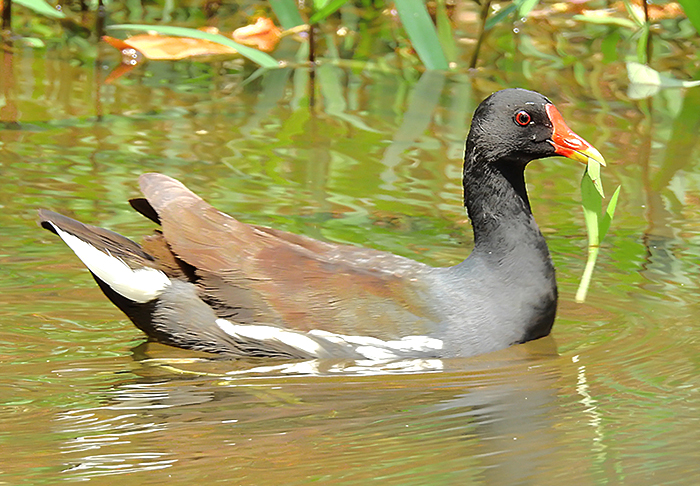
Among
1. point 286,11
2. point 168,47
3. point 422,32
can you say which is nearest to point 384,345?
point 422,32

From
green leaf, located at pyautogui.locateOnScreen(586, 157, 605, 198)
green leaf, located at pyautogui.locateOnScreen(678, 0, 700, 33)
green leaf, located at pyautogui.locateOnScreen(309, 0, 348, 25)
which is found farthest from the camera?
green leaf, located at pyautogui.locateOnScreen(309, 0, 348, 25)

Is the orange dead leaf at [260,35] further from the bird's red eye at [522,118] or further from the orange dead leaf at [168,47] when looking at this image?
the bird's red eye at [522,118]

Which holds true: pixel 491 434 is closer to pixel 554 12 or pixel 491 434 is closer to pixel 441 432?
pixel 441 432

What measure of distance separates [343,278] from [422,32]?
11.3 ft

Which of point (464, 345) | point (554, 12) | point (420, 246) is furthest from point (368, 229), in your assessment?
point (554, 12)

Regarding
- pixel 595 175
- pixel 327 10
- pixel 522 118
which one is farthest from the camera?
pixel 327 10

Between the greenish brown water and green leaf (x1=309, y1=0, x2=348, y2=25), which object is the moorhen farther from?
green leaf (x1=309, y1=0, x2=348, y2=25)

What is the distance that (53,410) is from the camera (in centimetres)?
357

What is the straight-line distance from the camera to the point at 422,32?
7191mm

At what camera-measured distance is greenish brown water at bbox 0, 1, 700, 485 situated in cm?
322

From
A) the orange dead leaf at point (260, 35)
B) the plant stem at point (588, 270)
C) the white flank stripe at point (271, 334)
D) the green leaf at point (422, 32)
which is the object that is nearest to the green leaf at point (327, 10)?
the green leaf at point (422, 32)

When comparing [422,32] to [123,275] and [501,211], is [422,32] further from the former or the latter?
[123,275]

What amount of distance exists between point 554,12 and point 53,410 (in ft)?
22.0

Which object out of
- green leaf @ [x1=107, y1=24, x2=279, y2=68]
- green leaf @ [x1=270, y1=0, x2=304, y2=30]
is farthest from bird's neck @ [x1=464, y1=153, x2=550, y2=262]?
green leaf @ [x1=270, y1=0, x2=304, y2=30]
